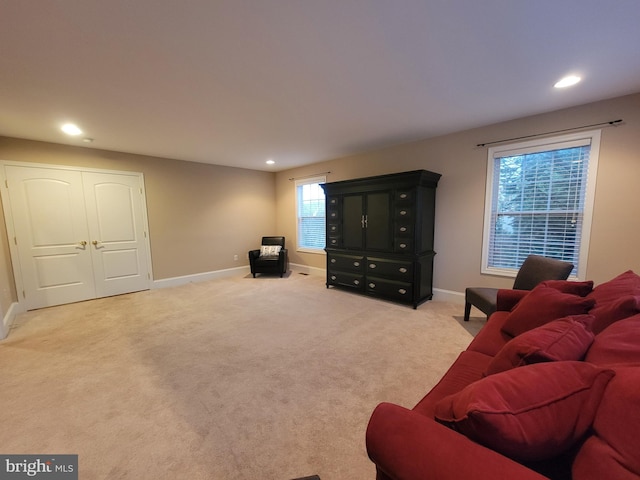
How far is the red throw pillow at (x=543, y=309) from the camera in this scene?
1506mm

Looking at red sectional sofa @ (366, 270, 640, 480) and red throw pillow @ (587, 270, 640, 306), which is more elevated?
red throw pillow @ (587, 270, 640, 306)

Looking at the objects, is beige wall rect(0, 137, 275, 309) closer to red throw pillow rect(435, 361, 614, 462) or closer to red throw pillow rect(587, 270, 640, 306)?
red throw pillow rect(435, 361, 614, 462)

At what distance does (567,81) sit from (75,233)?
6263 millimetres

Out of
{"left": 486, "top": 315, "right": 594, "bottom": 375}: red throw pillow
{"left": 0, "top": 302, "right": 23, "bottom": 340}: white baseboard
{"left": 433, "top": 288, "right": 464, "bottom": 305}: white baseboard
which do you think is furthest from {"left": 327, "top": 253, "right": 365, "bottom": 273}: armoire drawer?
{"left": 0, "top": 302, "right": 23, "bottom": 340}: white baseboard

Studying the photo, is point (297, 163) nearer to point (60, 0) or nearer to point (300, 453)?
point (60, 0)

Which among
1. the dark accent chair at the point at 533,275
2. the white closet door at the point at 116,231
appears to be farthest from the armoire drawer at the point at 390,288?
the white closet door at the point at 116,231

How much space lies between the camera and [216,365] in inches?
91.9

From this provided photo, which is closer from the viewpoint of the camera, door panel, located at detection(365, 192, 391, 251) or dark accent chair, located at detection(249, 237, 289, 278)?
door panel, located at detection(365, 192, 391, 251)

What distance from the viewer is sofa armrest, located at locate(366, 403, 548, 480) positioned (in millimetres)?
663

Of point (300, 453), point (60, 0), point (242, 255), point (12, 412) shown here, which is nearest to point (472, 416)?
point (300, 453)

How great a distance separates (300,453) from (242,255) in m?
4.89

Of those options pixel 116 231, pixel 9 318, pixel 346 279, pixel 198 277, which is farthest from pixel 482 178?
pixel 9 318

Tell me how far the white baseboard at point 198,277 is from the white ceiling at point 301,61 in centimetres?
267

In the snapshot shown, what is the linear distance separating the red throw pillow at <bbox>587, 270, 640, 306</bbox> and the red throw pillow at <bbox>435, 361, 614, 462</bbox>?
41.0 inches
